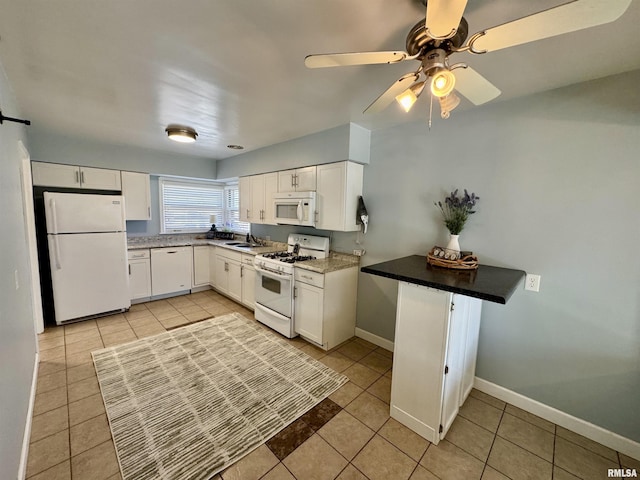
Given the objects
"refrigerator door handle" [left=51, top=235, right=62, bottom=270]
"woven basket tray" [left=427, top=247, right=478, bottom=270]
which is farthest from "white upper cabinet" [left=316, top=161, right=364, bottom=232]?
"refrigerator door handle" [left=51, top=235, right=62, bottom=270]

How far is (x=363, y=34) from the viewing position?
1.35 metres

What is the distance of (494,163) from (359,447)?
245 centimetres

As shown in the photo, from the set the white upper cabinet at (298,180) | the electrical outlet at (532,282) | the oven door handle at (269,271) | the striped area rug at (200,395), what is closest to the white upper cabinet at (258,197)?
the white upper cabinet at (298,180)

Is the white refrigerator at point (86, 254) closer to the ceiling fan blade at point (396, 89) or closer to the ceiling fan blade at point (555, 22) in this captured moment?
the ceiling fan blade at point (396, 89)

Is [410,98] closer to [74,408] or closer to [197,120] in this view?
[197,120]

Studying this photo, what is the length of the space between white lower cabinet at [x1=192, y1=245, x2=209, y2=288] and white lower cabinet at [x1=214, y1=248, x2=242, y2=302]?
245 millimetres

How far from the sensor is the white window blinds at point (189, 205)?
4.69 metres

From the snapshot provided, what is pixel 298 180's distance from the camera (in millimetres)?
3367

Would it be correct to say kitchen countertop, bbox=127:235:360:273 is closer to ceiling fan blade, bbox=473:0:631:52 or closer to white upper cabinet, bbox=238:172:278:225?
white upper cabinet, bbox=238:172:278:225

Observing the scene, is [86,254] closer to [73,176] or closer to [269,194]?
[73,176]

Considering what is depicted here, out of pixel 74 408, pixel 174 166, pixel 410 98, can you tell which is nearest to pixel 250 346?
pixel 74 408

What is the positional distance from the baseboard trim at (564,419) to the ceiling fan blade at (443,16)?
2666 mm

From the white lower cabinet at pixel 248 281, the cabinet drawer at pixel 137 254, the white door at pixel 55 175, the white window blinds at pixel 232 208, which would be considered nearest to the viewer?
the white door at pixel 55 175

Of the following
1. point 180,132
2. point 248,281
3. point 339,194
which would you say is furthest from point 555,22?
point 248,281
